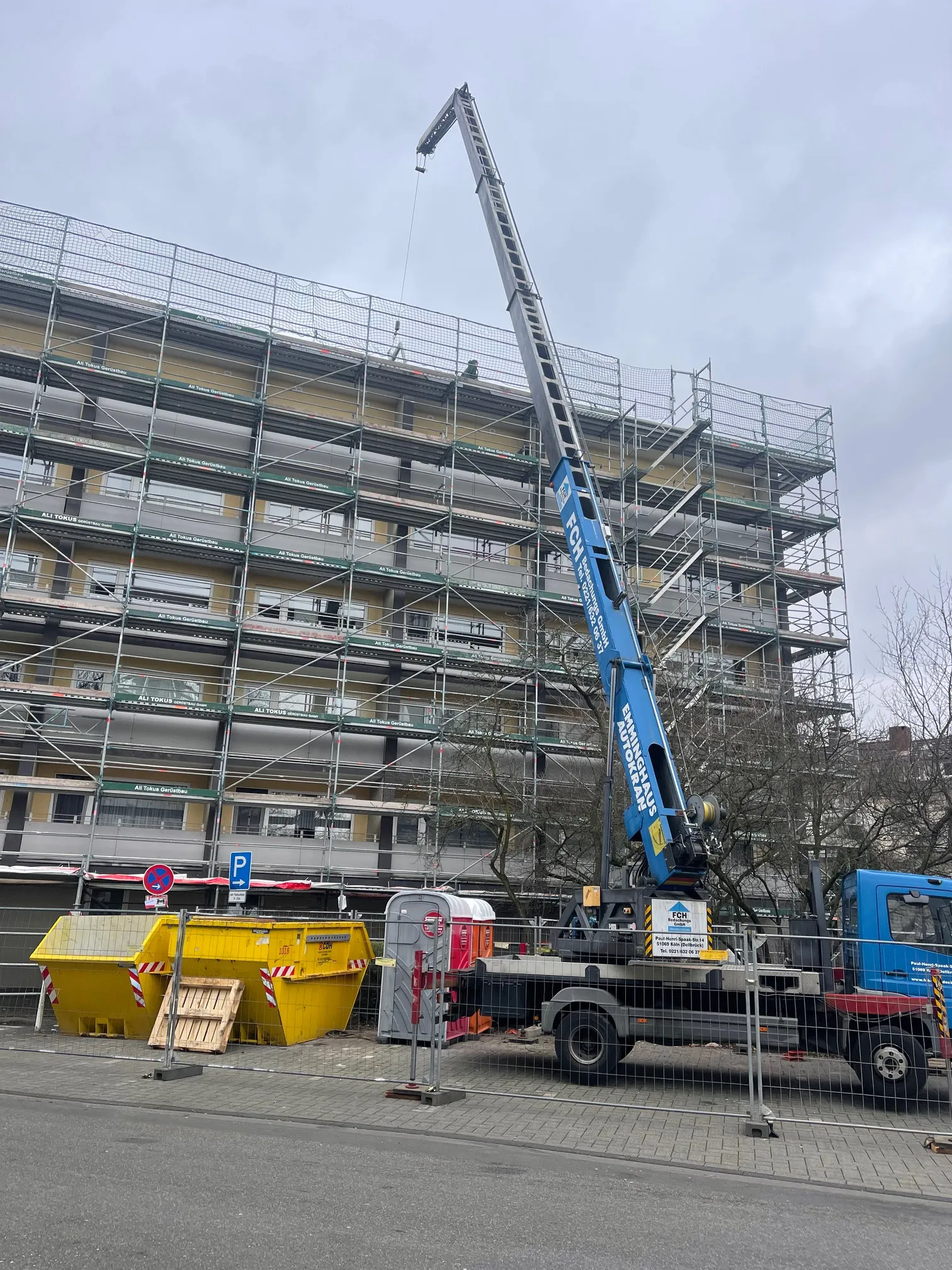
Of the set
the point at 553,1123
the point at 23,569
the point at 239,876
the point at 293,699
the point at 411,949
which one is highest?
the point at 23,569

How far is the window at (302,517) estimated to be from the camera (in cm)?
2439

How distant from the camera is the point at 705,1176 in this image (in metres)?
6.64

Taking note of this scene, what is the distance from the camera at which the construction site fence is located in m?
9.19

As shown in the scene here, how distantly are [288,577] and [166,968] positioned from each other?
13.5 metres

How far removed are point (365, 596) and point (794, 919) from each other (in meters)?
16.0

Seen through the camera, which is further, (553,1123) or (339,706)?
(339,706)

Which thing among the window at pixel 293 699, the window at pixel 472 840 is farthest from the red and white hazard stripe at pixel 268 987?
the window at pixel 293 699

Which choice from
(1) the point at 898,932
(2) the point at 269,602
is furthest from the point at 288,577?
(1) the point at 898,932

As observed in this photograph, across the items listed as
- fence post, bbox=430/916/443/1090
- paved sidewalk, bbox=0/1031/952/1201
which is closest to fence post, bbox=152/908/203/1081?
paved sidewalk, bbox=0/1031/952/1201

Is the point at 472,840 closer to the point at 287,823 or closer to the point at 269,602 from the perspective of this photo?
the point at 287,823

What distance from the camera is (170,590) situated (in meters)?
23.1

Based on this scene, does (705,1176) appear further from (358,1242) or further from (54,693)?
(54,693)

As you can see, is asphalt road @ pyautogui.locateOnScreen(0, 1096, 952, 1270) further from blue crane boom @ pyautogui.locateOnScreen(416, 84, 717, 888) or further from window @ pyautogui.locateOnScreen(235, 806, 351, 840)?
window @ pyautogui.locateOnScreen(235, 806, 351, 840)

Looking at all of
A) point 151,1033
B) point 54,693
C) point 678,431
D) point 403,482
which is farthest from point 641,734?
point 678,431
